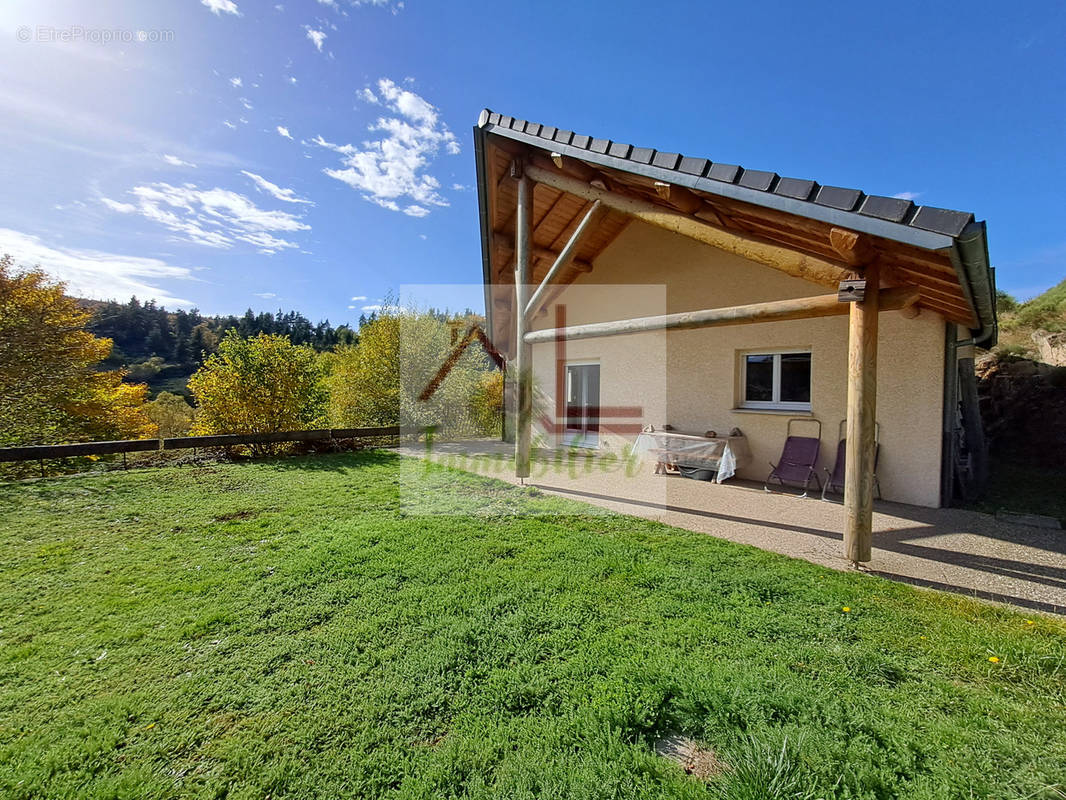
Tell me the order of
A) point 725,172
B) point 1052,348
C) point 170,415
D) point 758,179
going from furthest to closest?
point 170,415
point 1052,348
point 725,172
point 758,179

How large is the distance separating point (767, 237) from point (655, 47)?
5.59 meters

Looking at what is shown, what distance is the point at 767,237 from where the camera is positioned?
4934mm

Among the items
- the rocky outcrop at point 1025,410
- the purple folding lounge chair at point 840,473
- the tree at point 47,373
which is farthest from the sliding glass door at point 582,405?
the tree at point 47,373

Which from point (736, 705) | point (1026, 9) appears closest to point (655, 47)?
point (1026, 9)

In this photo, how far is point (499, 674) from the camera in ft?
7.66

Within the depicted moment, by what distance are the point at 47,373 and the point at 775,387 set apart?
17215 millimetres

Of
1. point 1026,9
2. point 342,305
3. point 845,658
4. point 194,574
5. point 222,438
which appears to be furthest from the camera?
point 342,305

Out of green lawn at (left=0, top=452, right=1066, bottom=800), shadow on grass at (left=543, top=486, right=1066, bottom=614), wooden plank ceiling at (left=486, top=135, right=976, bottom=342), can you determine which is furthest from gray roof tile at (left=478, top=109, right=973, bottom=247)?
shadow on grass at (left=543, top=486, right=1066, bottom=614)

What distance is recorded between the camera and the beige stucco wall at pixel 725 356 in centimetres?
570

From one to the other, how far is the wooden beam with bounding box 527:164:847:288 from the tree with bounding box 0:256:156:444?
13545 mm

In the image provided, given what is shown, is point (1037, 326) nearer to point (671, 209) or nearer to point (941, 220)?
point (671, 209)

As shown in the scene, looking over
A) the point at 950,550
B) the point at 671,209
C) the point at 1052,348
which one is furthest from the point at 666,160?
the point at 1052,348

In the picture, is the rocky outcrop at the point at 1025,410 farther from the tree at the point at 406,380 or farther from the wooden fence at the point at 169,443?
the wooden fence at the point at 169,443

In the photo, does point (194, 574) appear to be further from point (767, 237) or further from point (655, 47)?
point (655, 47)
